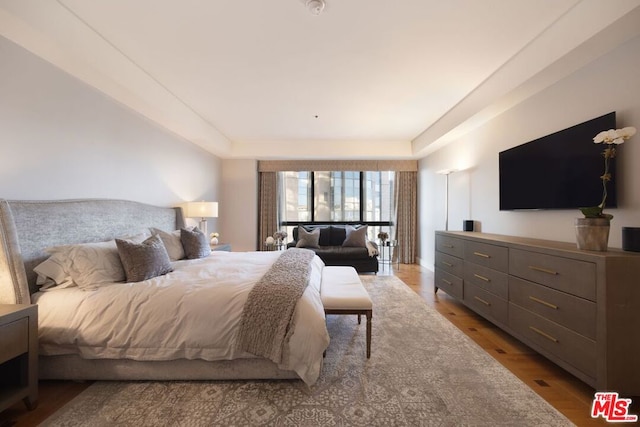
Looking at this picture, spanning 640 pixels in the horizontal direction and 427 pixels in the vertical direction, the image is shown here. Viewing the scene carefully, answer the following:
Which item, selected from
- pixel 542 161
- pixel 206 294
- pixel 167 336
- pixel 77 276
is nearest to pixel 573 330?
pixel 542 161

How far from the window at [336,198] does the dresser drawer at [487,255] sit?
11.1 feet

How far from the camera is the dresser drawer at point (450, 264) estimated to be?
314 cm

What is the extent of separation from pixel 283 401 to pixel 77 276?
1692mm

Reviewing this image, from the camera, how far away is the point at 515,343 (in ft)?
7.85

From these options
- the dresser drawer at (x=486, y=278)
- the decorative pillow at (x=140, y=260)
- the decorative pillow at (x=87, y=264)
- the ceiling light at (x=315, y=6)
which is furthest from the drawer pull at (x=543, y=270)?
the decorative pillow at (x=87, y=264)

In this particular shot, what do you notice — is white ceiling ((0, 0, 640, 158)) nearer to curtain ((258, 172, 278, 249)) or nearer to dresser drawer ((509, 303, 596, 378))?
dresser drawer ((509, 303, 596, 378))

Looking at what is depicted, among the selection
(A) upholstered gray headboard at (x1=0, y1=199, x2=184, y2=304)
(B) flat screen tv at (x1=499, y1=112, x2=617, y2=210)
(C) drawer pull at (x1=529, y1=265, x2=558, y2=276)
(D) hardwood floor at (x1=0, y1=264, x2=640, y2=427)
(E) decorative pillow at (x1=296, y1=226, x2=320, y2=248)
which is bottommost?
(D) hardwood floor at (x1=0, y1=264, x2=640, y2=427)

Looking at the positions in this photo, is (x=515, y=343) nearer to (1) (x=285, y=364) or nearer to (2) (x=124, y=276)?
(1) (x=285, y=364)

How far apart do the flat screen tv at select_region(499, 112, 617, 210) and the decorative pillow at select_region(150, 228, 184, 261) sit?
3.75 metres

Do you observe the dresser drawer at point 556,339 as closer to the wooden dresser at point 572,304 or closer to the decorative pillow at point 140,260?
the wooden dresser at point 572,304

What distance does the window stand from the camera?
6.33 meters

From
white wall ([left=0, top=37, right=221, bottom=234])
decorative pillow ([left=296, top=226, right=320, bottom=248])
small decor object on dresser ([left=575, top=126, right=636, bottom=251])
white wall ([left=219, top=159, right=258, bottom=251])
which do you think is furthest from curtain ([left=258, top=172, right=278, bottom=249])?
small decor object on dresser ([left=575, top=126, right=636, bottom=251])

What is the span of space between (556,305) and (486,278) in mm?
790

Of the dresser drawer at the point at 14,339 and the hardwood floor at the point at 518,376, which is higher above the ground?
the dresser drawer at the point at 14,339
